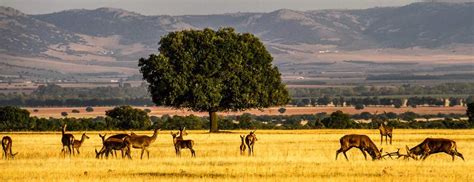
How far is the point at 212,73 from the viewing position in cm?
8338

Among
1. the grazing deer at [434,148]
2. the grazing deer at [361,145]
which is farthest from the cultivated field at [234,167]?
the grazing deer at [361,145]

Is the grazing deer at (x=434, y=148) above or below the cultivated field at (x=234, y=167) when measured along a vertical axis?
above

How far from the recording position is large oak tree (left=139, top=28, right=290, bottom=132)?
81438 mm

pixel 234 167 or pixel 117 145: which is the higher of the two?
pixel 117 145

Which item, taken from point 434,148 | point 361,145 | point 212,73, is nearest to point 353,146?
point 361,145

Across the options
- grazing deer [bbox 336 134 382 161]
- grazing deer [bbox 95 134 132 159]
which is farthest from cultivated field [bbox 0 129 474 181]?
grazing deer [bbox 95 134 132 159]

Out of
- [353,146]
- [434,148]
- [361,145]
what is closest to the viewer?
[434,148]

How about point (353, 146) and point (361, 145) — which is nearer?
point (361, 145)

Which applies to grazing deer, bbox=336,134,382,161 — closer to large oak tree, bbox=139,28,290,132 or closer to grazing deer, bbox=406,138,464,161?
grazing deer, bbox=406,138,464,161

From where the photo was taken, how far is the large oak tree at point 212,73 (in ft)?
267

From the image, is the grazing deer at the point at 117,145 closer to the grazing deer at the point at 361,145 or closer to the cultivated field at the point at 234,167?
the cultivated field at the point at 234,167

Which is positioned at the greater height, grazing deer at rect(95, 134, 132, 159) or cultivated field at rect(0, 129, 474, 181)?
grazing deer at rect(95, 134, 132, 159)

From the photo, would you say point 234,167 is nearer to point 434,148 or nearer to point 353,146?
point 353,146

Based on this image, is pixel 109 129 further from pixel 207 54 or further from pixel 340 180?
pixel 340 180
